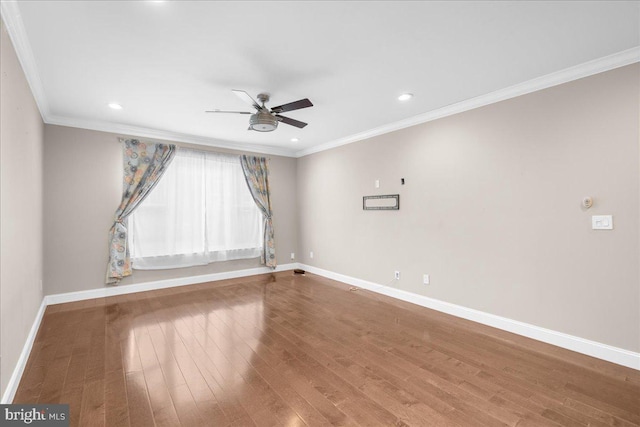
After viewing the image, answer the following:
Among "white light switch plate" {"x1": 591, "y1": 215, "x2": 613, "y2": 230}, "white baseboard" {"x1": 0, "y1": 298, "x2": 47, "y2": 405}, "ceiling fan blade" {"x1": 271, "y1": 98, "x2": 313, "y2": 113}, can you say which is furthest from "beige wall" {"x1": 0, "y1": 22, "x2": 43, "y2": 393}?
"white light switch plate" {"x1": 591, "y1": 215, "x2": 613, "y2": 230}

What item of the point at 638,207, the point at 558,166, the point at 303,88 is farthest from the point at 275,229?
the point at 638,207

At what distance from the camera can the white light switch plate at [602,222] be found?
100 inches

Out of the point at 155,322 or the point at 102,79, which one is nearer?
the point at 102,79

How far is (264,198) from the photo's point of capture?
6023mm

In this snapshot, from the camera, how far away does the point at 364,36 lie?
224 centimetres

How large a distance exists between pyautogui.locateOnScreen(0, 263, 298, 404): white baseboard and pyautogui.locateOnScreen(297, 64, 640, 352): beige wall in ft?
8.71

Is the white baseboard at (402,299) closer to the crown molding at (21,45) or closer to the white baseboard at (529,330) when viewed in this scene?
the white baseboard at (529,330)

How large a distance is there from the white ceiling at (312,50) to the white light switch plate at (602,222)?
1345mm

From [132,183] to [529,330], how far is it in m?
5.78

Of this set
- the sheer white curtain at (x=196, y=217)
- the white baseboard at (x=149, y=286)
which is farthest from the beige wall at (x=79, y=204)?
the sheer white curtain at (x=196, y=217)

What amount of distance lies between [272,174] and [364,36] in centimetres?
427

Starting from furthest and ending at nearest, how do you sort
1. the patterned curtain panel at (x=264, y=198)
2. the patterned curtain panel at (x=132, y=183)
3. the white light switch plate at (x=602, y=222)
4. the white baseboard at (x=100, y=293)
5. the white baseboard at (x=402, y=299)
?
the patterned curtain panel at (x=264, y=198), the patterned curtain panel at (x=132, y=183), the white light switch plate at (x=602, y=222), the white baseboard at (x=402, y=299), the white baseboard at (x=100, y=293)

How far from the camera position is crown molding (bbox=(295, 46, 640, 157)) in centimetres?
247

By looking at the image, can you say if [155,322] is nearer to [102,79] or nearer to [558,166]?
[102,79]
